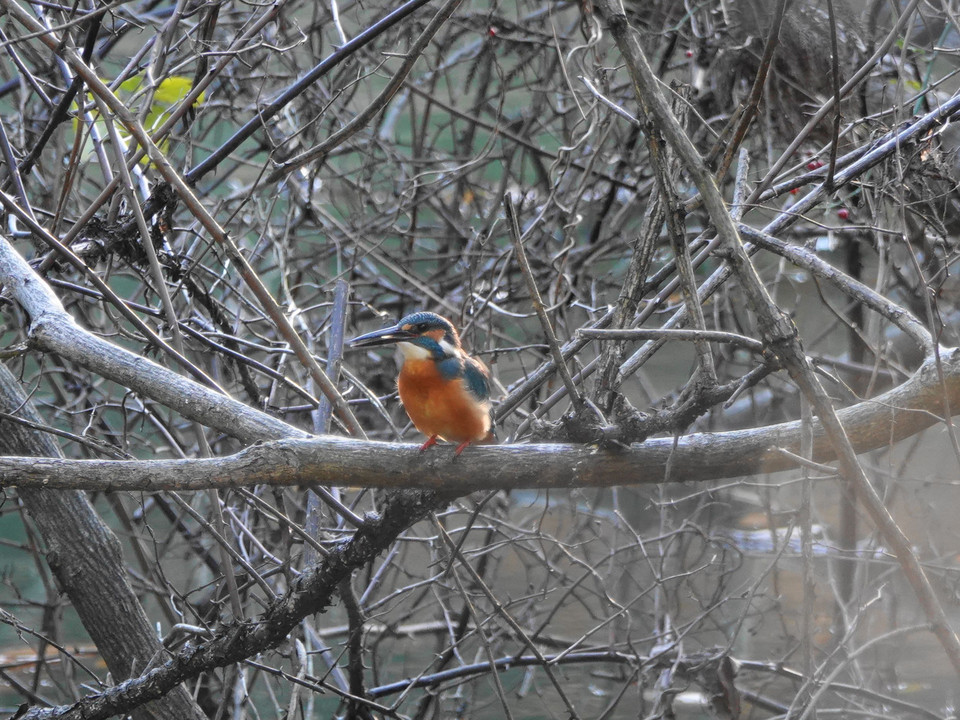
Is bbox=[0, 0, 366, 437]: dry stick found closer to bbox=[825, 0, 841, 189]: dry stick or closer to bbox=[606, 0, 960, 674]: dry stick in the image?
bbox=[606, 0, 960, 674]: dry stick

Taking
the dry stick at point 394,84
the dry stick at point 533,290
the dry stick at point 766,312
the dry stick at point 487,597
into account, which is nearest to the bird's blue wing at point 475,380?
the dry stick at point 487,597

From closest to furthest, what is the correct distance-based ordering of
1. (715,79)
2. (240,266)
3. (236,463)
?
1. (236,463)
2. (240,266)
3. (715,79)

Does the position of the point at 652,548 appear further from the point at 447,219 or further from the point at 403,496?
the point at 403,496

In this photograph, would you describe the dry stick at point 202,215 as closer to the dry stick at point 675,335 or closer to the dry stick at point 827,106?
the dry stick at point 675,335

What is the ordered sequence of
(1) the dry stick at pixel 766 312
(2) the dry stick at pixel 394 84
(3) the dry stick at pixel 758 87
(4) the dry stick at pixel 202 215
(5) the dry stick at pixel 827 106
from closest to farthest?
(1) the dry stick at pixel 766 312 → (3) the dry stick at pixel 758 87 → (4) the dry stick at pixel 202 215 → (5) the dry stick at pixel 827 106 → (2) the dry stick at pixel 394 84

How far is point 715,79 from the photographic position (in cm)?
433

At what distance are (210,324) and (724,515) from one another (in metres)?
2.80

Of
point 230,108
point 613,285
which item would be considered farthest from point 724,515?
point 230,108

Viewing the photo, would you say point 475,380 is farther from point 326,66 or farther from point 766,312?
point 766,312

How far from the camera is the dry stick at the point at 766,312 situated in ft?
4.24

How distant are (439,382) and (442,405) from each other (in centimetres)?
8

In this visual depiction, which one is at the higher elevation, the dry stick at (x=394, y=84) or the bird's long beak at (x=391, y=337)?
the dry stick at (x=394, y=84)

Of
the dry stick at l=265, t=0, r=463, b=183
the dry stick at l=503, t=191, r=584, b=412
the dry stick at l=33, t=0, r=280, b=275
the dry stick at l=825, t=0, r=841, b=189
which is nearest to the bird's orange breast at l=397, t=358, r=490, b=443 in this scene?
the dry stick at l=265, t=0, r=463, b=183

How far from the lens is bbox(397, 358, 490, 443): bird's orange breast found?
7.29 ft
